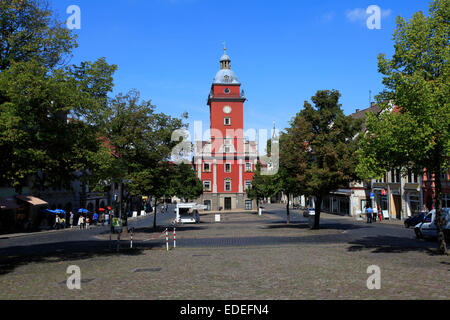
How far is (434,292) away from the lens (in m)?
9.62

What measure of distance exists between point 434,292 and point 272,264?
628 cm

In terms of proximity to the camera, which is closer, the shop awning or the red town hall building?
the shop awning

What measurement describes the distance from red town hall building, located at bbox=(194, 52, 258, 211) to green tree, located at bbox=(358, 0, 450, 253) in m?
61.7

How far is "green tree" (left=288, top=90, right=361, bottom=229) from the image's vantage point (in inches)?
1158

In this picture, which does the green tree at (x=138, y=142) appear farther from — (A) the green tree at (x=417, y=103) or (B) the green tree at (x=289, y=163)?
(A) the green tree at (x=417, y=103)

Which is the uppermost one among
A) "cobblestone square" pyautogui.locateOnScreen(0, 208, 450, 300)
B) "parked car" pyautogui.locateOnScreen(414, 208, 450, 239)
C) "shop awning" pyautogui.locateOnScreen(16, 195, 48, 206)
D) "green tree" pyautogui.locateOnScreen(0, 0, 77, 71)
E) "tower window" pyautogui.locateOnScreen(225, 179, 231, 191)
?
"green tree" pyautogui.locateOnScreen(0, 0, 77, 71)

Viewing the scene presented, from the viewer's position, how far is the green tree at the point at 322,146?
1158 inches

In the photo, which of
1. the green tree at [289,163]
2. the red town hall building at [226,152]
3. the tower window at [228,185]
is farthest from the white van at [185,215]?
the tower window at [228,185]

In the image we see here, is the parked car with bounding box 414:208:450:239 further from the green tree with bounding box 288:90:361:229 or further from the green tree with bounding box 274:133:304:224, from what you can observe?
the green tree with bounding box 274:133:304:224

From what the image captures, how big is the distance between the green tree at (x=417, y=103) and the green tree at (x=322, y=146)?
460 inches

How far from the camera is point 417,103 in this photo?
50.7 feet

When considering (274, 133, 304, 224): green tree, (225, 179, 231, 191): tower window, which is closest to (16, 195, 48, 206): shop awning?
(274, 133, 304, 224): green tree

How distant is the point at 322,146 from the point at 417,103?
50.3 feet
